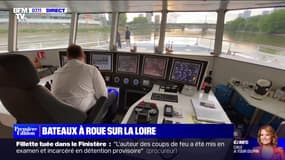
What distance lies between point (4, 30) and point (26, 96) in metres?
3.79

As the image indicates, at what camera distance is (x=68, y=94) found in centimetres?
152

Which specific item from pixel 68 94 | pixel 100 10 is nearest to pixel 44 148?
pixel 68 94

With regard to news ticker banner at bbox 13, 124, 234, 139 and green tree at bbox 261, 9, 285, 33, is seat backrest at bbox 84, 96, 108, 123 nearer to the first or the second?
news ticker banner at bbox 13, 124, 234, 139

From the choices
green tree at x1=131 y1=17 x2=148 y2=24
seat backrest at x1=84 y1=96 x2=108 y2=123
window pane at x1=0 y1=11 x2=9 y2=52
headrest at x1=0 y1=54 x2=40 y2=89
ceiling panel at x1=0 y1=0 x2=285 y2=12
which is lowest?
seat backrest at x1=84 y1=96 x2=108 y2=123

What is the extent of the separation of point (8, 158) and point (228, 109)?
109 inches

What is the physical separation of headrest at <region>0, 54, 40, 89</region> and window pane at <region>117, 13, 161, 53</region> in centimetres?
266

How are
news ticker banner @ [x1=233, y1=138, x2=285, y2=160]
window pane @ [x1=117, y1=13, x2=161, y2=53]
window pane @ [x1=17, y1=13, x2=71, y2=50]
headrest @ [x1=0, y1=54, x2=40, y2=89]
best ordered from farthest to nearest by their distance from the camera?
window pane @ [x1=17, y1=13, x2=71, y2=50], window pane @ [x1=117, y1=13, x2=161, y2=53], headrest @ [x1=0, y1=54, x2=40, y2=89], news ticker banner @ [x1=233, y1=138, x2=285, y2=160]

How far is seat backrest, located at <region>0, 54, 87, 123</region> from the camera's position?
39.6 inches

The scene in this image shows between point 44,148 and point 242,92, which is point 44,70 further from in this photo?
point 242,92

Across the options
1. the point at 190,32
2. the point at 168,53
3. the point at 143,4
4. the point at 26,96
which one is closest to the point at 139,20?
the point at 143,4

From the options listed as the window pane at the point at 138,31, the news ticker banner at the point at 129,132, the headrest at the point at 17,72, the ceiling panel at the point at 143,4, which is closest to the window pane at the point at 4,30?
the ceiling panel at the point at 143,4

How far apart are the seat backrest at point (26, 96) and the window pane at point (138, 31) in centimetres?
259

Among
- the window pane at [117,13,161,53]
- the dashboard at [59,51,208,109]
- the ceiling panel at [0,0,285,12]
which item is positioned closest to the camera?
the dashboard at [59,51,208,109]

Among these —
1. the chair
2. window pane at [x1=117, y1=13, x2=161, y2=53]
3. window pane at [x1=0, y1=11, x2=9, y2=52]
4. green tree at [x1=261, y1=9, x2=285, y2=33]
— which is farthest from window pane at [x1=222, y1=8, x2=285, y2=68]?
window pane at [x1=0, y1=11, x2=9, y2=52]
